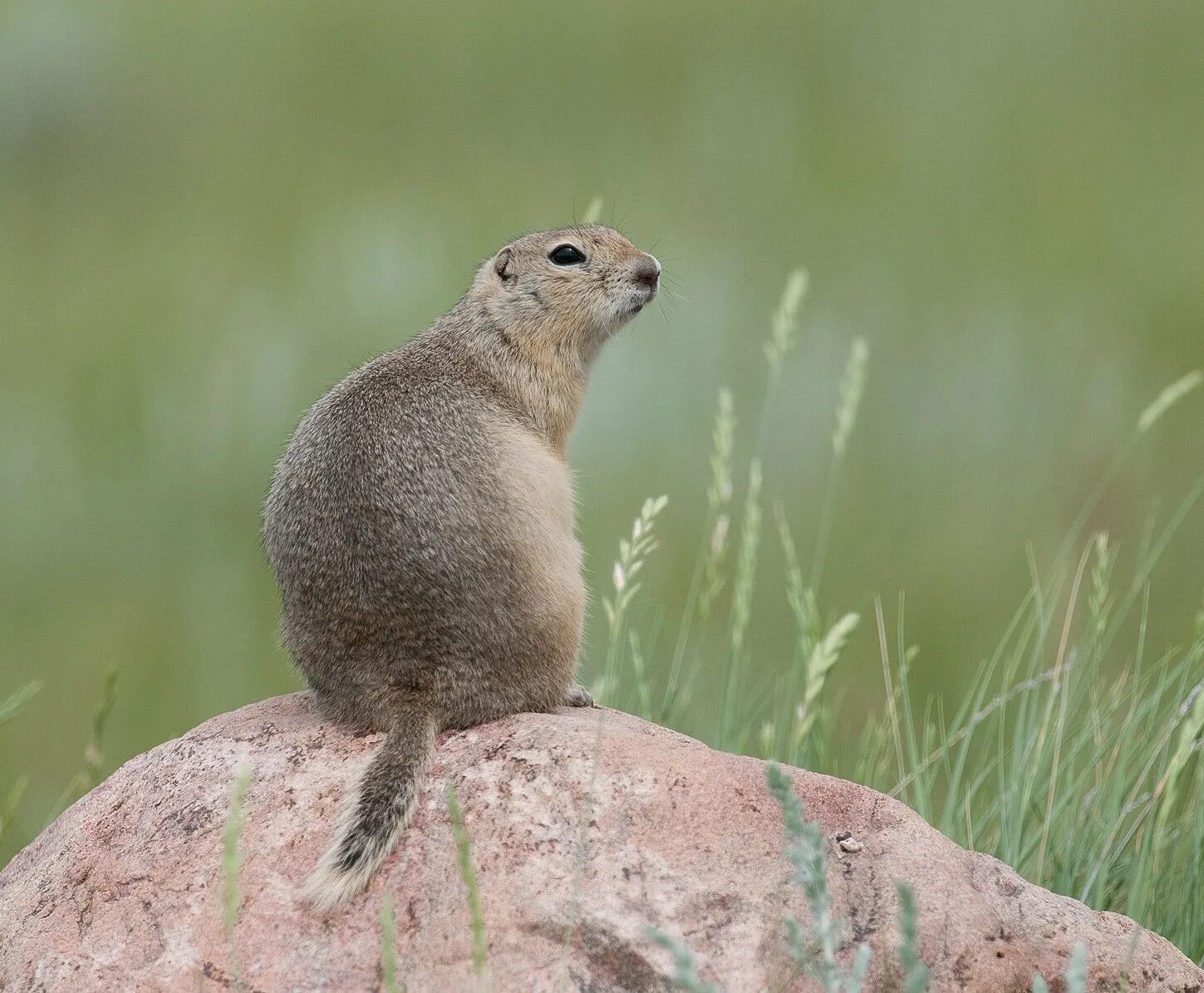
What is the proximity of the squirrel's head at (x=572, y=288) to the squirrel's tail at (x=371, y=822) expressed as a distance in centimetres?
211

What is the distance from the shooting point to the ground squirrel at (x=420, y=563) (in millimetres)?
4055

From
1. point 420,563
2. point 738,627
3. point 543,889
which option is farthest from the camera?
point 738,627

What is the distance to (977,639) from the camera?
7879 millimetres

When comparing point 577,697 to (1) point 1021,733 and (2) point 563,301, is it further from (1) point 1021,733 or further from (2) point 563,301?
(2) point 563,301

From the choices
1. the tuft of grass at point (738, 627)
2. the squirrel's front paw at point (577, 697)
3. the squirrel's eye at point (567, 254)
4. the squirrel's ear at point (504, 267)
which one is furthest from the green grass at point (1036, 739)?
the squirrel's ear at point (504, 267)

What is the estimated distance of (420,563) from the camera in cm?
411

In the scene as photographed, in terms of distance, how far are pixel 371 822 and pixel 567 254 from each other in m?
2.80

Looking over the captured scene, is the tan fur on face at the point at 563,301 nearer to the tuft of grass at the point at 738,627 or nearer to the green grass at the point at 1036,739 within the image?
the green grass at the point at 1036,739

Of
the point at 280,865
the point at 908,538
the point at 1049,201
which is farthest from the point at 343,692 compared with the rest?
the point at 1049,201

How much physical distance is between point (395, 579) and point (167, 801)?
2.56ft

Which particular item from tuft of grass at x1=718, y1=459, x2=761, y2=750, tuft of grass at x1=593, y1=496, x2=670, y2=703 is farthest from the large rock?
tuft of grass at x1=718, y1=459, x2=761, y2=750

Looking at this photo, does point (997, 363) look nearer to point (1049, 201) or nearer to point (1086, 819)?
point (1049, 201)

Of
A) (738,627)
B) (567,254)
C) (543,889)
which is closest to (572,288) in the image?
(567,254)

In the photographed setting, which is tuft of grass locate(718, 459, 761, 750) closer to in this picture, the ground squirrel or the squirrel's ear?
the ground squirrel
